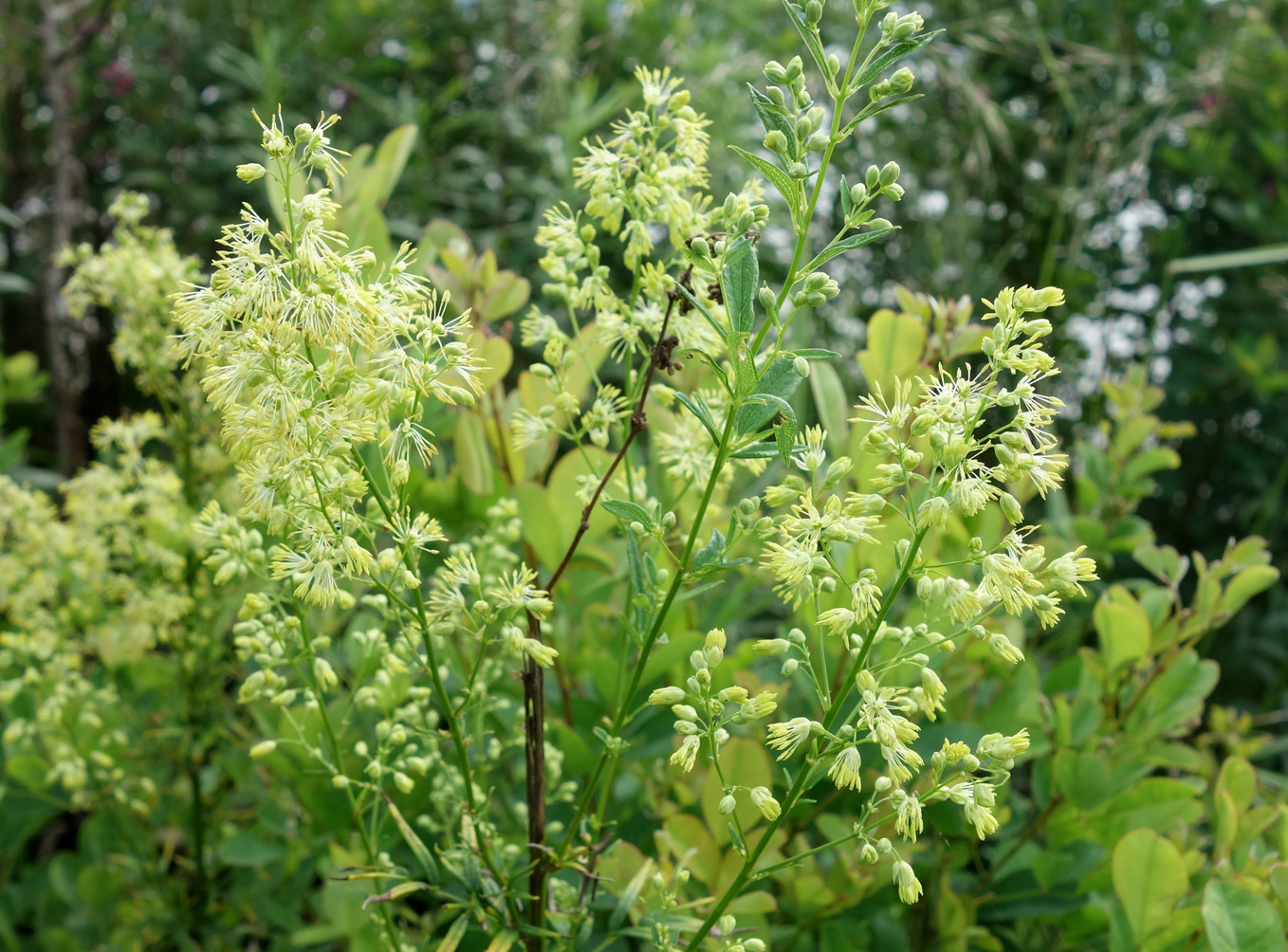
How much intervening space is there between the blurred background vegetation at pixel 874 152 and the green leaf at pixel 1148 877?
87 centimetres

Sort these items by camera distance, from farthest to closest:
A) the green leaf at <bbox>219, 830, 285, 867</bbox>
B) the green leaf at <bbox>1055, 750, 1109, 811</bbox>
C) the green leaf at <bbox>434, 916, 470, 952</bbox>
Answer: the green leaf at <bbox>219, 830, 285, 867</bbox> < the green leaf at <bbox>1055, 750, 1109, 811</bbox> < the green leaf at <bbox>434, 916, 470, 952</bbox>

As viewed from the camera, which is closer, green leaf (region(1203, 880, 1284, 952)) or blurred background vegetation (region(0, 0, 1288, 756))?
green leaf (region(1203, 880, 1284, 952))

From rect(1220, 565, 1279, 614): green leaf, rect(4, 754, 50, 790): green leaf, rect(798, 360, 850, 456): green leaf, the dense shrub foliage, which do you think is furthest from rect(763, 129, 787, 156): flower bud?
rect(4, 754, 50, 790): green leaf

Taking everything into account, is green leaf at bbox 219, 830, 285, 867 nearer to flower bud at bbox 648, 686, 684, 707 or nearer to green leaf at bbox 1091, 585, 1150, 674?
flower bud at bbox 648, 686, 684, 707

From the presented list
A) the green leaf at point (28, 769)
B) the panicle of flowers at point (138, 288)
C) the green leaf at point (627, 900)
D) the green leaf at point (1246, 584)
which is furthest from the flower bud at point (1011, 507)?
the green leaf at point (28, 769)

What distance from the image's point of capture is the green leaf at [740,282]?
0.44 m

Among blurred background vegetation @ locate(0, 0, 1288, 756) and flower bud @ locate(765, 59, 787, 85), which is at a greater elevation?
blurred background vegetation @ locate(0, 0, 1288, 756)

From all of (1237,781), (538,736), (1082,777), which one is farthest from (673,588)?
(1237,781)

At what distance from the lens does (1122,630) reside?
2.63 ft

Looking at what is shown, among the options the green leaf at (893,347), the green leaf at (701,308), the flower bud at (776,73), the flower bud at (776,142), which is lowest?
the green leaf at (701,308)

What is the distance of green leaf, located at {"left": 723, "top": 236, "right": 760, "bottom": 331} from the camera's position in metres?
0.44

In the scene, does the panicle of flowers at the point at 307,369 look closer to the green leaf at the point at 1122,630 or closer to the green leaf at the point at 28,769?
the green leaf at the point at 1122,630

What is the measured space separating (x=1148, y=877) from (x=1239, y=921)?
6cm

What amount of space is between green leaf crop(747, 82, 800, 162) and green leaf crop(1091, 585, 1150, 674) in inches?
21.7
